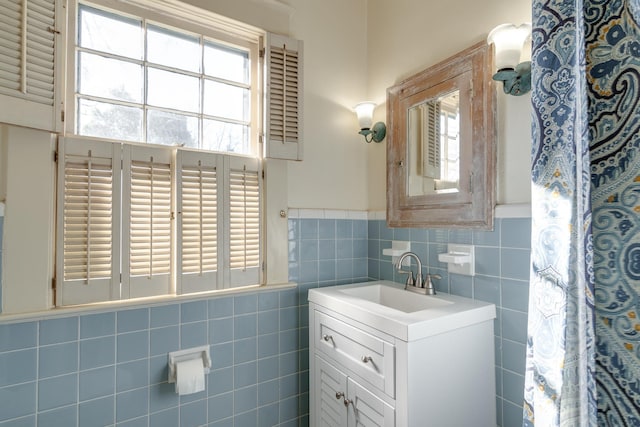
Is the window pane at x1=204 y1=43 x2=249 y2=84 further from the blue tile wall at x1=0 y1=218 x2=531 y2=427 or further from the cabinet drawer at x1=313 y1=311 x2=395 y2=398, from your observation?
the cabinet drawer at x1=313 y1=311 x2=395 y2=398

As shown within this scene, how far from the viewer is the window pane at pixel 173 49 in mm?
1572

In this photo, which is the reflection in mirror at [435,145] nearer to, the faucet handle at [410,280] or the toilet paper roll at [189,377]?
the faucet handle at [410,280]

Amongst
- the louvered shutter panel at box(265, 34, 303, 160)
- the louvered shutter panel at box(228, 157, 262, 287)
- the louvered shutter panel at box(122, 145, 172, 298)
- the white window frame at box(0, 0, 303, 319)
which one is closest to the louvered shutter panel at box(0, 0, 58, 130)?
the white window frame at box(0, 0, 303, 319)

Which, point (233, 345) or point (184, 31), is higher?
point (184, 31)

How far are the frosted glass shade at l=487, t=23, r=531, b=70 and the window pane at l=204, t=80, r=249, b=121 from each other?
49.2 inches

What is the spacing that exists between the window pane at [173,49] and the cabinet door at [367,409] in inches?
67.6

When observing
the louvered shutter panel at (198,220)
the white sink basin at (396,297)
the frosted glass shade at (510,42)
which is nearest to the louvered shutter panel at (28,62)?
the louvered shutter panel at (198,220)

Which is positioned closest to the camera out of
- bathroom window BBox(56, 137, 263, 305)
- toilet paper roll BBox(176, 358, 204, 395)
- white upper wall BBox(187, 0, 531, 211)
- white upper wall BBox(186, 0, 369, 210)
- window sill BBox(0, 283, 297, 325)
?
window sill BBox(0, 283, 297, 325)

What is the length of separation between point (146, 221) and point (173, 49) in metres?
0.88

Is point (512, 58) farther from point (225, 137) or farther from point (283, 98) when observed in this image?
point (225, 137)

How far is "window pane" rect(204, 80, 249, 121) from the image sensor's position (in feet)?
5.62

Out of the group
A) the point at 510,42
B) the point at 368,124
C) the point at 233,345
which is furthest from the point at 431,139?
the point at 233,345

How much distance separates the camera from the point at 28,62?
1211 millimetres

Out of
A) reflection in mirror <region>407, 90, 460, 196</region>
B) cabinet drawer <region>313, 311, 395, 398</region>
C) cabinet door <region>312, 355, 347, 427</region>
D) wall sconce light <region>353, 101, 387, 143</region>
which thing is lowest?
cabinet door <region>312, 355, 347, 427</region>
